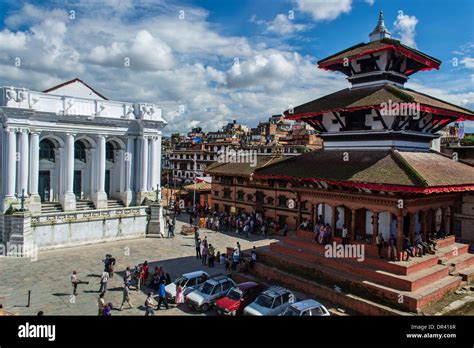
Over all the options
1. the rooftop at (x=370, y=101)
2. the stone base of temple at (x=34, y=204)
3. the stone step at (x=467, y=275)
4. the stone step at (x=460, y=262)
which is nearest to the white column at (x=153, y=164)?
the stone base of temple at (x=34, y=204)

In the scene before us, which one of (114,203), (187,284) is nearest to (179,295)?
(187,284)

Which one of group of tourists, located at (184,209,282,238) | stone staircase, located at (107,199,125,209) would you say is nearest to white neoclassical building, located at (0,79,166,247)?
stone staircase, located at (107,199,125,209)

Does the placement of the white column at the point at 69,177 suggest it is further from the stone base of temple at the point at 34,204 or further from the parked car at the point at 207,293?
the parked car at the point at 207,293

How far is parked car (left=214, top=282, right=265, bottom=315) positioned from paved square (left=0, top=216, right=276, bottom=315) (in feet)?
3.11

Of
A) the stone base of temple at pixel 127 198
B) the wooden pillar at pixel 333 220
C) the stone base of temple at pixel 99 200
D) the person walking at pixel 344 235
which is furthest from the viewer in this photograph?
the stone base of temple at pixel 127 198

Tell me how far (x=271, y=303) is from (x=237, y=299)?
2.09 metres

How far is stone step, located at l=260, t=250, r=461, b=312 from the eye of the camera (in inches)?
639

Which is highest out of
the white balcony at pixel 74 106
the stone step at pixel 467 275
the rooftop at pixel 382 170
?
the white balcony at pixel 74 106

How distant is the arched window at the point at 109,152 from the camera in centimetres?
4131

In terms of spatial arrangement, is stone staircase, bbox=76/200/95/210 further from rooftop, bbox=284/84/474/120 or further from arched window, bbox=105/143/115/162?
rooftop, bbox=284/84/474/120

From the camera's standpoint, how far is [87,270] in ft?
84.0

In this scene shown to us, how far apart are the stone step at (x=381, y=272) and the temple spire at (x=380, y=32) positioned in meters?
13.7
